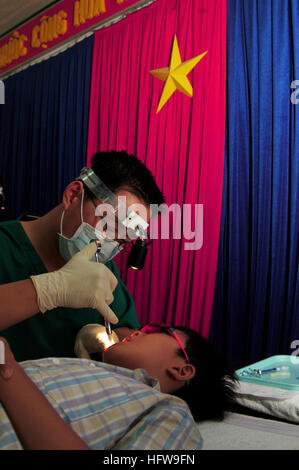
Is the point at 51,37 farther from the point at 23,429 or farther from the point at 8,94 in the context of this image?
the point at 23,429

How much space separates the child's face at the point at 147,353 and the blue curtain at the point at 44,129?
2792 millimetres

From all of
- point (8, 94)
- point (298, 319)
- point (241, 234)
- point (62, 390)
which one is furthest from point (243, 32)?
point (8, 94)

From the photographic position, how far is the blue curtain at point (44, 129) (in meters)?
3.95

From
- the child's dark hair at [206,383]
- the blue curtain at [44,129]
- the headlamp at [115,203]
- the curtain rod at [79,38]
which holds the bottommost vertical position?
the child's dark hair at [206,383]

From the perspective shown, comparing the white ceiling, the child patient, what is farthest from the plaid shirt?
the white ceiling

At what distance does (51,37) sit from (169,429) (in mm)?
4284

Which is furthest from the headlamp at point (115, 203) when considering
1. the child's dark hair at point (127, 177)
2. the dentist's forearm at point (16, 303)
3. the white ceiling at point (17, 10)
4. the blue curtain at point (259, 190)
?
the white ceiling at point (17, 10)

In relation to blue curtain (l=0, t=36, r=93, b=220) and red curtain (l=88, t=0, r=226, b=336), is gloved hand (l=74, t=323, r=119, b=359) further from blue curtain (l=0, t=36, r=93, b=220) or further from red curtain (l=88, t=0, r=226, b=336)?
blue curtain (l=0, t=36, r=93, b=220)

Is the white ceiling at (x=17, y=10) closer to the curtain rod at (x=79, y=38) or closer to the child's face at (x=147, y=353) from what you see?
the curtain rod at (x=79, y=38)

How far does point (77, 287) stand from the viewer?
44.4 inches

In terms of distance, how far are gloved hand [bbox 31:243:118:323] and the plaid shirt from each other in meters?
0.16

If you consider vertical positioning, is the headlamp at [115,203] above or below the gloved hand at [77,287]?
above

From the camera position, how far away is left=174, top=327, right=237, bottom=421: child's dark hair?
1.18m

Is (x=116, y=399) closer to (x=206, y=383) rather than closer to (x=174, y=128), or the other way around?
(x=206, y=383)
